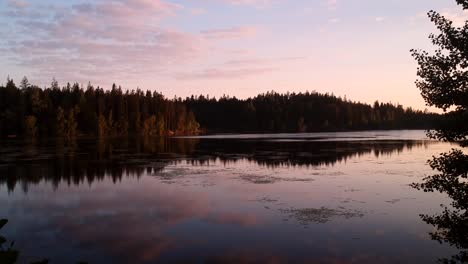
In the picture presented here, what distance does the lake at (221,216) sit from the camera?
13.9m

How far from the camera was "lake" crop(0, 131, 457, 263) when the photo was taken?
1393 cm

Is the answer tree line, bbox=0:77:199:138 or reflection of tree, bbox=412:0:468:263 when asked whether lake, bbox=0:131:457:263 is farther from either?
tree line, bbox=0:77:199:138

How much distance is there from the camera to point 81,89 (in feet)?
446

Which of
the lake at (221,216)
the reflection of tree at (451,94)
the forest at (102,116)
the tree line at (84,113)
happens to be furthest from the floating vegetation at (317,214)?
the tree line at (84,113)

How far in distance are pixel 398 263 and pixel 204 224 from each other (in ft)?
25.9

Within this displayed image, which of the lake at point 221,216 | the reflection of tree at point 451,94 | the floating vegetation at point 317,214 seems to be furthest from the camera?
the floating vegetation at point 317,214

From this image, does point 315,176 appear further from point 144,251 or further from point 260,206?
point 144,251

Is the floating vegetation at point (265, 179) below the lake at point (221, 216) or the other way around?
the other way around

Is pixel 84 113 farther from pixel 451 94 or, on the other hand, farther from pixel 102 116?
pixel 451 94

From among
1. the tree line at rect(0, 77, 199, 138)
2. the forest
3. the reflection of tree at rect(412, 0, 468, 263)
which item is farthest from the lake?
the tree line at rect(0, 77, 199, 138)

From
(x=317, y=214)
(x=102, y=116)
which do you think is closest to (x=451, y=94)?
(x=317, y=214)

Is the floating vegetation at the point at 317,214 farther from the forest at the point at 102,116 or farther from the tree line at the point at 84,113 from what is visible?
the tree line at the point at 84,113

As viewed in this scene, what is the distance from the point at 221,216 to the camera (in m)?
19.3

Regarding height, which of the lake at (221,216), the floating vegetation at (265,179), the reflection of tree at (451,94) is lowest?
the lake at (221,216)
